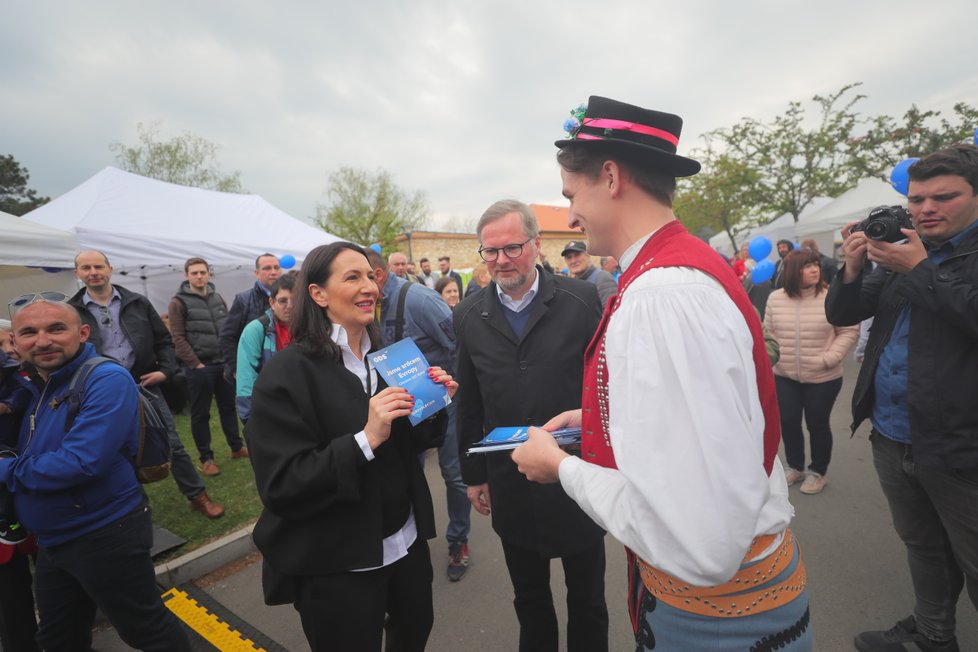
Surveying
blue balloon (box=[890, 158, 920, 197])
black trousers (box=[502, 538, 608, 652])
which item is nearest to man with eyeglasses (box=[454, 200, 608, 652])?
black trousers (box=[502, 538, 608, 652])

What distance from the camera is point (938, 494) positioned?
2.11 metres

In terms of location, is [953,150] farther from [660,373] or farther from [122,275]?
[122,275]

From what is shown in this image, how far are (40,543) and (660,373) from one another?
2941 millimetres

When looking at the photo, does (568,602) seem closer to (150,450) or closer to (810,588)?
(810,588)

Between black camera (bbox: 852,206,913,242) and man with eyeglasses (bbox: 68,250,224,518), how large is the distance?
5206 millimetres

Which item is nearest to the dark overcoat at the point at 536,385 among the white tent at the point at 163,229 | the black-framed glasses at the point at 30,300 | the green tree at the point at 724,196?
the black-framed glasses at the point at 30,300

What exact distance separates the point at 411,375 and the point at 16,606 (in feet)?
9.06

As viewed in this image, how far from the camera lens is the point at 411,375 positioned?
6.04 feet

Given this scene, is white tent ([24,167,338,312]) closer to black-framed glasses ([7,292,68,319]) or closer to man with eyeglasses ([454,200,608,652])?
black-framed glasses ([7,292,68,319])

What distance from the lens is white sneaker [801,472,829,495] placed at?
4156 mm

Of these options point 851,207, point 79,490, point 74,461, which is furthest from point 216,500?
point 851,207

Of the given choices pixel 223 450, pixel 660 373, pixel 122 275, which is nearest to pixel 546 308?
pixel 660 373

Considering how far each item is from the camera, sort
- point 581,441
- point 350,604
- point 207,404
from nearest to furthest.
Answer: point 581,441 → point 350,604 → point 207,404

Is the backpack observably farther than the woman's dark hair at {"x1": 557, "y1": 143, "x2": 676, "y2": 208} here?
Yes
